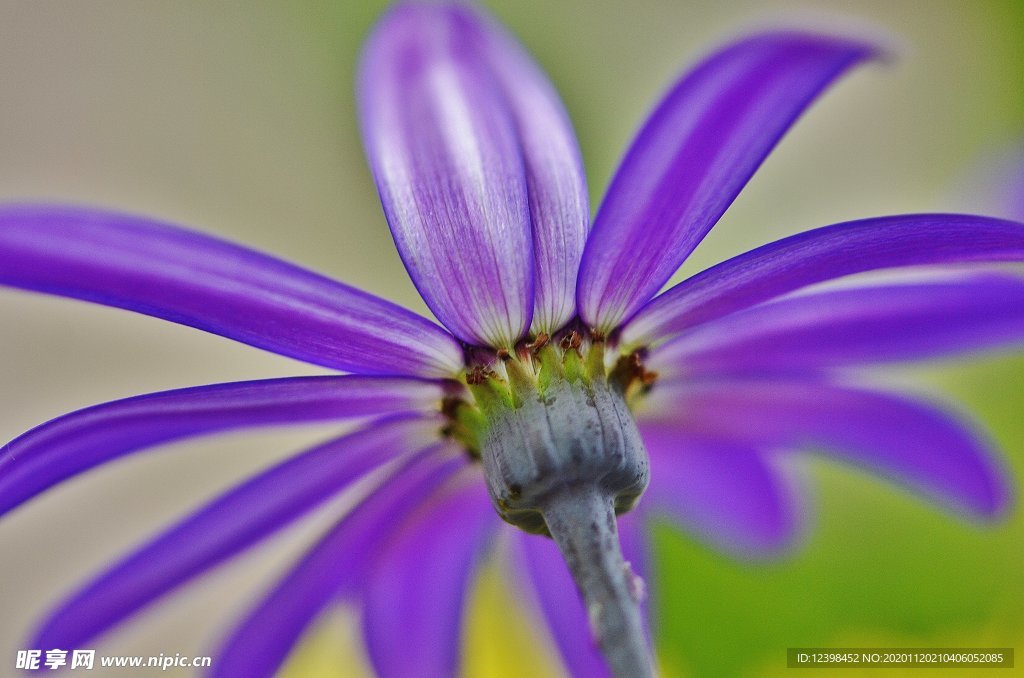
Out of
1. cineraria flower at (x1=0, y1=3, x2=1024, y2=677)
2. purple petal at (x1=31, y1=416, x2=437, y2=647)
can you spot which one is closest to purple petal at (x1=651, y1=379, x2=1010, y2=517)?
cineraria flower at (x1=0, y1=3, x2=1024, y2=677)

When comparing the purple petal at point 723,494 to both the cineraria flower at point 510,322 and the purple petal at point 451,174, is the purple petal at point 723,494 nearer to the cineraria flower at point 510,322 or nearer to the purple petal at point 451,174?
the cineraria flower at point 510,322

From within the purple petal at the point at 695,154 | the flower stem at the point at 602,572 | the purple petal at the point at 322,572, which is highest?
the purple petal at the point at 695,154

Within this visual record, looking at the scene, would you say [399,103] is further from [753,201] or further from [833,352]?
[753,201]

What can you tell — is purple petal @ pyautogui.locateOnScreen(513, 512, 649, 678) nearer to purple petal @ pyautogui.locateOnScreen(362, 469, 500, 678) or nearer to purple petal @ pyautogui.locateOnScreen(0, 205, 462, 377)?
purple petal @ pyautogui.locateOnScreen(362, 469, 500, 678)

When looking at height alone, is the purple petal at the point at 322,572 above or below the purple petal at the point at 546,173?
below

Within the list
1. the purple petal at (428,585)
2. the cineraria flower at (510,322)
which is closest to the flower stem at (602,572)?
the cineraria flower at (510,322)

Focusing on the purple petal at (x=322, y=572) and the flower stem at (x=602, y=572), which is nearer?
the flower stem at (x=602, y=572)
